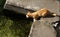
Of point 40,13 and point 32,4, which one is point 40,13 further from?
point 32,4

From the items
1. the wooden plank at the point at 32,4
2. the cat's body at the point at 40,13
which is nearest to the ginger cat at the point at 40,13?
the cat's body at the point at 40,13

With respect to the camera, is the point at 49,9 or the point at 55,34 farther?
the point at 49,9

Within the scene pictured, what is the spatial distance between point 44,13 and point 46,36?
60 centimetres

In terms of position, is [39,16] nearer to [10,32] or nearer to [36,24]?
[36,24]

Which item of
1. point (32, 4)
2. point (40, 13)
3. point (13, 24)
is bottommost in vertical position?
point (13, 24)

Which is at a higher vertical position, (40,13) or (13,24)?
(40,13)

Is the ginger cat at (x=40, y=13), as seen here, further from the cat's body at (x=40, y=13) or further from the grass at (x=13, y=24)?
the grass at (x=13, y=24)

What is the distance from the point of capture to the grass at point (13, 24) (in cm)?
423

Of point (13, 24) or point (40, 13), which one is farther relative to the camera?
point (13, 24)

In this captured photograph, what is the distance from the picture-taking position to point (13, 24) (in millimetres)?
4418

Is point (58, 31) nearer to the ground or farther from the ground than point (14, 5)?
nearer to the ground

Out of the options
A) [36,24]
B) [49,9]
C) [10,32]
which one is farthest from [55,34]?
[10,32]

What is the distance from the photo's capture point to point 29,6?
4301mm

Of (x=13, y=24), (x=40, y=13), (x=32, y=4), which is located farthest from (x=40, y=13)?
(x=13, y=24)
